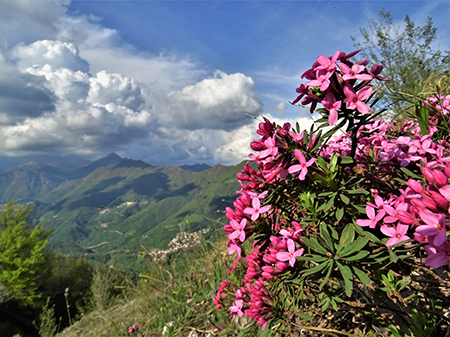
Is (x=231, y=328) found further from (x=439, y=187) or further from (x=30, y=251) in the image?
(x=30, y=251)

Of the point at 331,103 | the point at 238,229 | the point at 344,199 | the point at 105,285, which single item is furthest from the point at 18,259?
the point at 331,103

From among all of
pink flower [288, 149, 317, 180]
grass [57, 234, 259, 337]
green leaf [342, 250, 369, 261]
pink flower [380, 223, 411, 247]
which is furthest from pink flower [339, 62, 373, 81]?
grass [57, 234, 259, 337]

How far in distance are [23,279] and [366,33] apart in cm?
4090

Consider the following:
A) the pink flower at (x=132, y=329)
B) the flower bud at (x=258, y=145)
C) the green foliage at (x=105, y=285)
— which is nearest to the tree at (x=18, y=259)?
the green foliage at (x=105, y=285)

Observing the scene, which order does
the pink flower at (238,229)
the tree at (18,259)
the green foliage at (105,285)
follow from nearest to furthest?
the pink flower at (238,229), the green foliage at (105,285), the tree at (18,259)

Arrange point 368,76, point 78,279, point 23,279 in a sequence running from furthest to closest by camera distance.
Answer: point 78,279, point 23,279, point 368,76

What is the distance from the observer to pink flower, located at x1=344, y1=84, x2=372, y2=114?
1175mm

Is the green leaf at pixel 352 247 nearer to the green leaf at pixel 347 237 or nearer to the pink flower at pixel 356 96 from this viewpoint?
the green leaf at pixel 347 237

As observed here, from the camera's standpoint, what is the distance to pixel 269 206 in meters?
1.54

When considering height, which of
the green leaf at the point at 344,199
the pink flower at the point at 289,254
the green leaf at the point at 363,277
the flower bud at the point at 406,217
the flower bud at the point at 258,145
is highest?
the flower bud at the point at 258,145

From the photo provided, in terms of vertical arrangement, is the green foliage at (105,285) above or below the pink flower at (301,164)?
below

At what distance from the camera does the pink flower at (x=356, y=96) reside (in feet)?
3.85

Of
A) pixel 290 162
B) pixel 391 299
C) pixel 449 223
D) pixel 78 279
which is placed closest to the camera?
pixel 449 223

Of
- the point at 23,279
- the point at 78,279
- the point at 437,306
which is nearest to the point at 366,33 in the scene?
the point at 437,306
